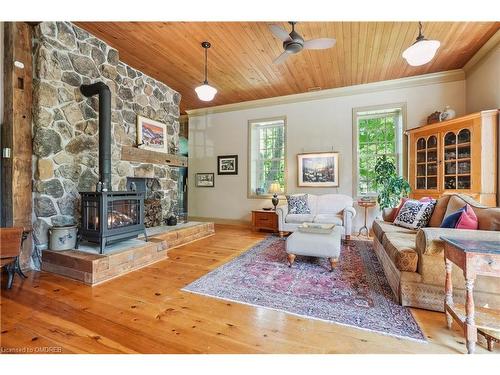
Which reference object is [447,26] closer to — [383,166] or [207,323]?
[383,166]

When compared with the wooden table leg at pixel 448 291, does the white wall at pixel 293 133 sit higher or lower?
higher

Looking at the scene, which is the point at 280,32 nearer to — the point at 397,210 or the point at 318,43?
the point at 318,43

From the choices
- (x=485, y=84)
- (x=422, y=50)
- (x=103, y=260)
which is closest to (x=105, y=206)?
(x=103, y=260)

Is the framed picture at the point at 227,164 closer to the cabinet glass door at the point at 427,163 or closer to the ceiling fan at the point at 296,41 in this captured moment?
the ceiling fan at the point at 296,41

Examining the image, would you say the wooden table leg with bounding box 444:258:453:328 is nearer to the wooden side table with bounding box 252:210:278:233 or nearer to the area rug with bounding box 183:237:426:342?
the area rug with bounding box 183:237:426:342

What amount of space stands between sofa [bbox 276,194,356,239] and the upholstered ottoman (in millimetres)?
1384

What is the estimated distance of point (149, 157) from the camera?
4.22 metres

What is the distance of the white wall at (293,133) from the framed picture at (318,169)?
12 cm

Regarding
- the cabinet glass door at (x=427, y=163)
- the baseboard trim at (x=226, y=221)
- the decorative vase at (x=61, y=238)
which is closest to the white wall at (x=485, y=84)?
the cabinet glass door at (x=427, y=163)

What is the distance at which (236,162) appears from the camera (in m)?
6.01

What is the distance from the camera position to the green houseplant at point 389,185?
13.4 ft

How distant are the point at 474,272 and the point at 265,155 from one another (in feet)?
16.0

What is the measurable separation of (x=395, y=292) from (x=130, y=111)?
4.53 m

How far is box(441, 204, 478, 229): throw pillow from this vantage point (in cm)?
196
